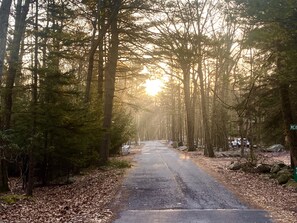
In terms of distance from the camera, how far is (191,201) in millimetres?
10734

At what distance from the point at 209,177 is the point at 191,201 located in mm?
5636

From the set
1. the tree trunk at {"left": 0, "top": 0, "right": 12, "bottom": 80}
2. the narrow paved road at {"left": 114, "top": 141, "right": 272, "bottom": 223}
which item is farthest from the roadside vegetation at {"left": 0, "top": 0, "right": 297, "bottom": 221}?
the narrow paved road at {"left": 114, "top": 141, "right": 272, "bottom": 223}

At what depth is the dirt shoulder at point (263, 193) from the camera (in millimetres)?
9591

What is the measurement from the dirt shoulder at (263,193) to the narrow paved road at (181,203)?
0.41m

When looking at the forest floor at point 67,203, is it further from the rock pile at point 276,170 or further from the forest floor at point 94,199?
the rock pile at point 276,170

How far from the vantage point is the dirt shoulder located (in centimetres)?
959

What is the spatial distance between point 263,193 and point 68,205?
658 cm

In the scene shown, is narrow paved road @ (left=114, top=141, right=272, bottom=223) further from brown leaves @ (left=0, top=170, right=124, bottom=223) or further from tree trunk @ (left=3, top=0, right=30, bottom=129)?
tree trunk @ (left=3, top=0, right=30, bottom=129)

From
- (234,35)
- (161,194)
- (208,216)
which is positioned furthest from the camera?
(234,35)

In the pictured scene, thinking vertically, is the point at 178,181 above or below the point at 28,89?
below

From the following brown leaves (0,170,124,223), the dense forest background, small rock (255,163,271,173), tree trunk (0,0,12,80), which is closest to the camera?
brown leaves (0,170,124,223)

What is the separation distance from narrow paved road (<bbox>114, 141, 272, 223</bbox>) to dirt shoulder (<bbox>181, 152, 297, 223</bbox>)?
414mm

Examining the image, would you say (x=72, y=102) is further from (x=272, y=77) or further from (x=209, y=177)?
(x=272, y=77)

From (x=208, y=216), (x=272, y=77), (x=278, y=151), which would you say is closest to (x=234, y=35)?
(x=278, y=151)
